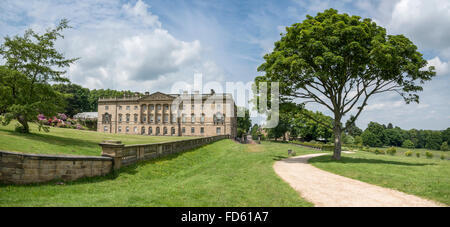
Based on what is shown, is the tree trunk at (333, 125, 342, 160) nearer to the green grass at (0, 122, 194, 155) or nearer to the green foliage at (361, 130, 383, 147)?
the green grass at (0, 122, 194, 155)

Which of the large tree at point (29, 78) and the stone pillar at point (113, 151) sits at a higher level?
the large tree at point (29, 78)

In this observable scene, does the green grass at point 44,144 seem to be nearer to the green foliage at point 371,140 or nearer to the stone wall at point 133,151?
the stone wall at point 133,151

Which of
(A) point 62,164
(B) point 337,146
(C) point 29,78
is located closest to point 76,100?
(C) point 29,78

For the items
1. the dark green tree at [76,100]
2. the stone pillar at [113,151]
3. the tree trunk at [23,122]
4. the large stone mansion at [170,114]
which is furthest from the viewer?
the dark green tree at [76,100]

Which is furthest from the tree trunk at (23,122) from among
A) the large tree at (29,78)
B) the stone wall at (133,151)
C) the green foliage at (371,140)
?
the green foliage at (371,140)

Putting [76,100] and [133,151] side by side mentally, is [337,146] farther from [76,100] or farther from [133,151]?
[76,100]

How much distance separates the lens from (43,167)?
314 inches

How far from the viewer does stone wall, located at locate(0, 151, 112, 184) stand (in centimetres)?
733

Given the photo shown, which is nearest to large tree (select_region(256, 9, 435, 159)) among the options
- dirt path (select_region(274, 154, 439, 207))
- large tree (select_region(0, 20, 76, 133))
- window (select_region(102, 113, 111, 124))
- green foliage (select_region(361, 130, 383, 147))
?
dirt path (select_region(274, 154, 439, 207))

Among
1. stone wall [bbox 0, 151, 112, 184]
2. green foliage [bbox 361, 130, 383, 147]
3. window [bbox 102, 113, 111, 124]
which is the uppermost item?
window [bbox 102, 113, 111, 124]

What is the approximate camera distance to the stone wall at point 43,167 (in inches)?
289
